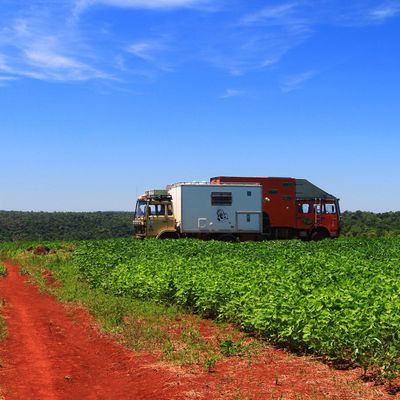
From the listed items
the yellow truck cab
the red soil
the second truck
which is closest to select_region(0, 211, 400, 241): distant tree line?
the second truck

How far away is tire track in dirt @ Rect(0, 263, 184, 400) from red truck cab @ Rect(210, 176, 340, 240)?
64.3 ft

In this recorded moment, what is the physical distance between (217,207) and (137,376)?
2260cm

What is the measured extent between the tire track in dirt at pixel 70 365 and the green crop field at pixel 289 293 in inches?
93.2

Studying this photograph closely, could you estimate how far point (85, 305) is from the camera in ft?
56.3

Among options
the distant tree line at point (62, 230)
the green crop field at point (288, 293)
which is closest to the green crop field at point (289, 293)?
the green crop field at point (288, 293)

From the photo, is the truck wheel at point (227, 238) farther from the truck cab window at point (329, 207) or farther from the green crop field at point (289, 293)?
the green crop field at point (289, 293)

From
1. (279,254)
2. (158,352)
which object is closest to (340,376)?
(158,352)

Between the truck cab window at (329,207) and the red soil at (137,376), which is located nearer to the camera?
the red soil at (137,376)

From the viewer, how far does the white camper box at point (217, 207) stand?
3181 centimetres

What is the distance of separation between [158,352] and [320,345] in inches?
127

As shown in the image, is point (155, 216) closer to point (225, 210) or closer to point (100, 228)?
point (225, 210)

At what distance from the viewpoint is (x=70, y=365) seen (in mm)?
10656

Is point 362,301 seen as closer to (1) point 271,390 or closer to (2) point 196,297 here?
(1) point 271,390

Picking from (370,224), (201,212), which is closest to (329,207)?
(201,212)
